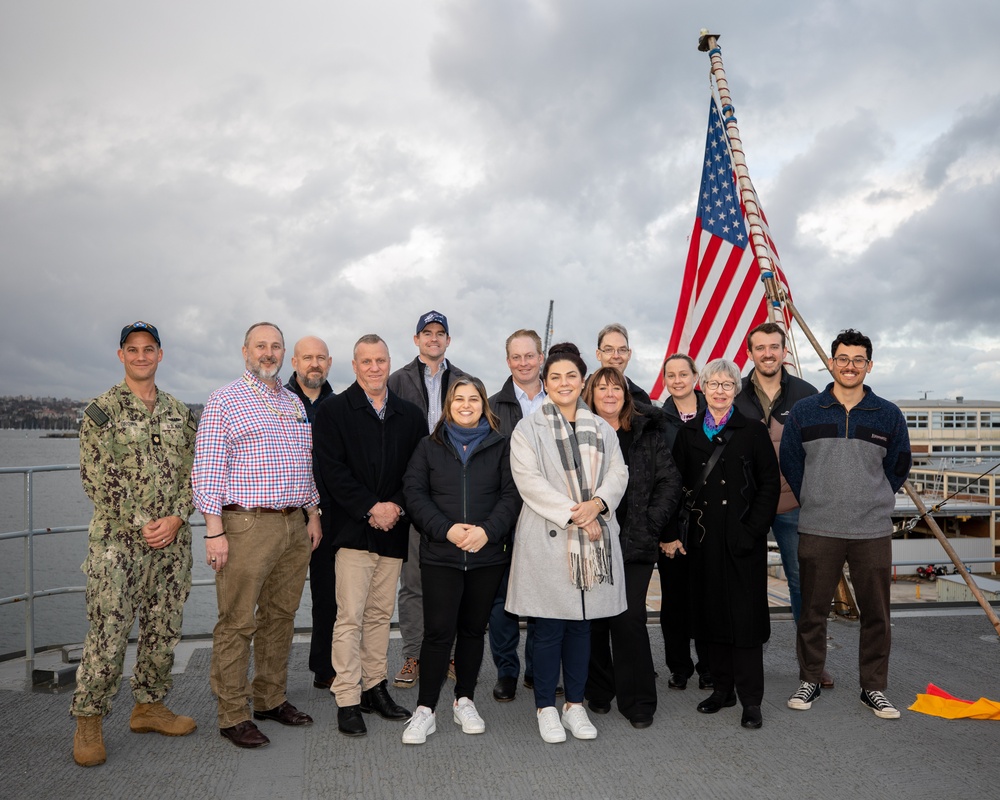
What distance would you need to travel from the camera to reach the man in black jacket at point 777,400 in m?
4.25

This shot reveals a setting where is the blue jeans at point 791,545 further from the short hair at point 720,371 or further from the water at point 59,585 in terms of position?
the water at point 59,585

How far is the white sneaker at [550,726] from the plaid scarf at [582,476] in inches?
23.7

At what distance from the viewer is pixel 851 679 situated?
4.20m

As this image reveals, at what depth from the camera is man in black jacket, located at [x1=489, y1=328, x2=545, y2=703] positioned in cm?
398

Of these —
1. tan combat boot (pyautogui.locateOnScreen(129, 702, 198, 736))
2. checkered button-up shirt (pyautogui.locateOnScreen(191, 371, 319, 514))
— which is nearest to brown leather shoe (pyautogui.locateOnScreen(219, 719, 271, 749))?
tan combat boot (pyautogui.locateOnScreen(129, 702, 198, 736))

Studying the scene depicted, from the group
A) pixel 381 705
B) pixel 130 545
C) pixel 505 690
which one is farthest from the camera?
pixel 505 690

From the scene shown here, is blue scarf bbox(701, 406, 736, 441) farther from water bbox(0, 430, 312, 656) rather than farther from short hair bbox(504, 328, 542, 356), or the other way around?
water bbox(0, 430, 312, 656)

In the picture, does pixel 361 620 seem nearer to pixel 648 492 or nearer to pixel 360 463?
pixel 360 463

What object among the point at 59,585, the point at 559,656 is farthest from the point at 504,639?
the point at 59,585

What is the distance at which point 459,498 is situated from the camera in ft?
11.2

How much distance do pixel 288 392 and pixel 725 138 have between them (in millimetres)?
5147

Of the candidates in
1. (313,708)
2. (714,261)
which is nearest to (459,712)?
(313,708)

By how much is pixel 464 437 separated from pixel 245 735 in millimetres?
1612

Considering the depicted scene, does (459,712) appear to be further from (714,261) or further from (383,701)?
(714,261)
